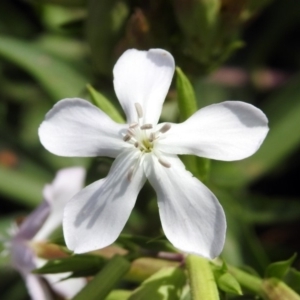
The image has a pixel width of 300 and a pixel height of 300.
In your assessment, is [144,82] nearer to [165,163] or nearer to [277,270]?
[165,163]

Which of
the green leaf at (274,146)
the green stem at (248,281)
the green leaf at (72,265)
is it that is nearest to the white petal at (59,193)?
the green leaf at (72,265)

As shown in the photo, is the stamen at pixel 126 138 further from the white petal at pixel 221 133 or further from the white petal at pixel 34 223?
the white petal at pixel 34 223

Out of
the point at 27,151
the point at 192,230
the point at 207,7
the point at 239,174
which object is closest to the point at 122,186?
the point at 192,230

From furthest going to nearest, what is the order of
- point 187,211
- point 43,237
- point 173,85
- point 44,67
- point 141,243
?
point 44,67 < point 173,85 < point 43,237 < point 141,243 < point 187,211

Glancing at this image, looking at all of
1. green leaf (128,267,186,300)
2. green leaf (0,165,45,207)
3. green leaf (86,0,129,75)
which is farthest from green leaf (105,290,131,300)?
green leaf (0,165,45,207)

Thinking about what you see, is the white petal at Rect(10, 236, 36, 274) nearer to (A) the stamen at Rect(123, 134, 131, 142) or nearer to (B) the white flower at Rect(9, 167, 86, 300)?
(B) the white flower at Rect(9, 167, 86, 300)

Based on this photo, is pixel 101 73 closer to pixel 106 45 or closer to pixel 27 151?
pixel 106 45

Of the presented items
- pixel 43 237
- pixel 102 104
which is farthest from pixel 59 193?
pixel 102 104
